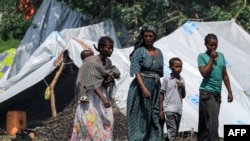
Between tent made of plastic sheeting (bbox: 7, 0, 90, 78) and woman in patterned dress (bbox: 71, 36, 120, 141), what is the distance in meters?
6.58

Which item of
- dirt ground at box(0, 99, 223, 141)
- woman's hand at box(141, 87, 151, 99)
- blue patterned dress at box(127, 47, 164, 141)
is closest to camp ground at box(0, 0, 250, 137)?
dirt ground at box(0, 99, 223, 141)

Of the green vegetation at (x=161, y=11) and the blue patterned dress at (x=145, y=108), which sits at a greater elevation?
the green vegetation at (x=161, y=11)

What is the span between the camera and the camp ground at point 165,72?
1060 cm

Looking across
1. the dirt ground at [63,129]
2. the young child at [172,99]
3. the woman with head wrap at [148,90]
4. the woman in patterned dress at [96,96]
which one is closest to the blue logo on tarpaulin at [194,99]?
the dirt ground at [63,129]

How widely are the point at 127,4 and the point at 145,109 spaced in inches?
225

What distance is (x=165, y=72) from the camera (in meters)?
10.9

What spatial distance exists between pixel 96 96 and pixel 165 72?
123 inches

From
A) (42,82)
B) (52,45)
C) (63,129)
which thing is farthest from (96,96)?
(52,45)

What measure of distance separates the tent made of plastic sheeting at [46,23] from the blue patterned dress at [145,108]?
6580 mm

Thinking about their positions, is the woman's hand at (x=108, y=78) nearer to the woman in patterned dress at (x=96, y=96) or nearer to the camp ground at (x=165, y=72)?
the woman in patterned dress at (x=96, y=96)

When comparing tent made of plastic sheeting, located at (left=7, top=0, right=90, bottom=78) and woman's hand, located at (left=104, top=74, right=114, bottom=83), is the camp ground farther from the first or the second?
woman's hand, located at (left=104, top=74, right=114, bottom=83)

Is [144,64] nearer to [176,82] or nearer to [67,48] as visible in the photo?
[176,82]

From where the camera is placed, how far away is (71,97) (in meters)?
12.2

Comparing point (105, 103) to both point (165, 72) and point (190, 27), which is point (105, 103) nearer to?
point (165, 72)
